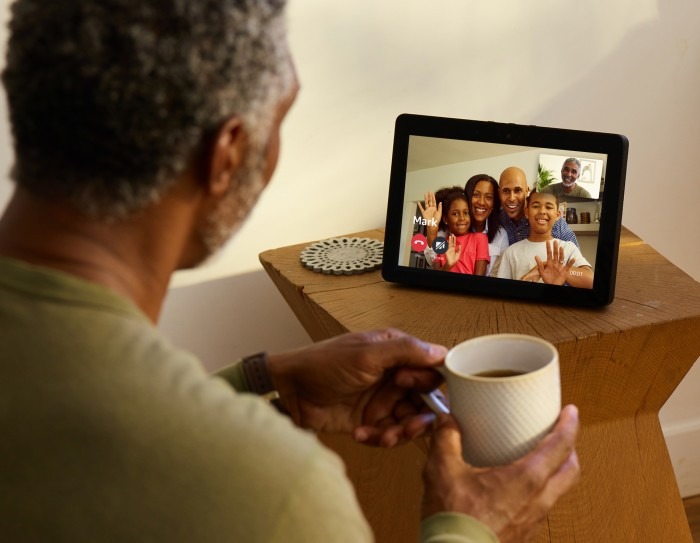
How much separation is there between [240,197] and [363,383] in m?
0.30

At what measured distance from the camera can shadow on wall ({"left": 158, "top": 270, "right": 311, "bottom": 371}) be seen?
5.57 feet

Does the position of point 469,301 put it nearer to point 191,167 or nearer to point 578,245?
point 578,245

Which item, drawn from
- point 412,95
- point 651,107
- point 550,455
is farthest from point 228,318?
point 550,455

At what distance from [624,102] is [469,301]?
65 centimetres

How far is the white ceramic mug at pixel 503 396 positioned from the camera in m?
0.85

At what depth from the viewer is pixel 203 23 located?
2.32ft

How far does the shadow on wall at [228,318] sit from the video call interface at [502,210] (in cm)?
42

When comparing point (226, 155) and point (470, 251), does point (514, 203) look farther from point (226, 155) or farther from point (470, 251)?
point (226, 155)

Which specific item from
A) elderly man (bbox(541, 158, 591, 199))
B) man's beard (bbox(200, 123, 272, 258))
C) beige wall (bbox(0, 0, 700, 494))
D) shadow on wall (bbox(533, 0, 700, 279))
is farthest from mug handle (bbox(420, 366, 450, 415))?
shadow on wall (bbox(533, 0, 700, 279))

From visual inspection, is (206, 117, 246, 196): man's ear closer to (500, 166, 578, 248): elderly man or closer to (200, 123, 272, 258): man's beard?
(200, 123, 272, 258): man's beard

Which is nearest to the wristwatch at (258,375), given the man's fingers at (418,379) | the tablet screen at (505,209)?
the man's fingers at (418,379)

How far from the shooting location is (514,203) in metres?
1.32

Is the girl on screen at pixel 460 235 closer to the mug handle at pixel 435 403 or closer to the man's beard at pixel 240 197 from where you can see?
the mug handle at pixel 435 403

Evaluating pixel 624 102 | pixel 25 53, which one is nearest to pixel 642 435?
pixel 624 102
